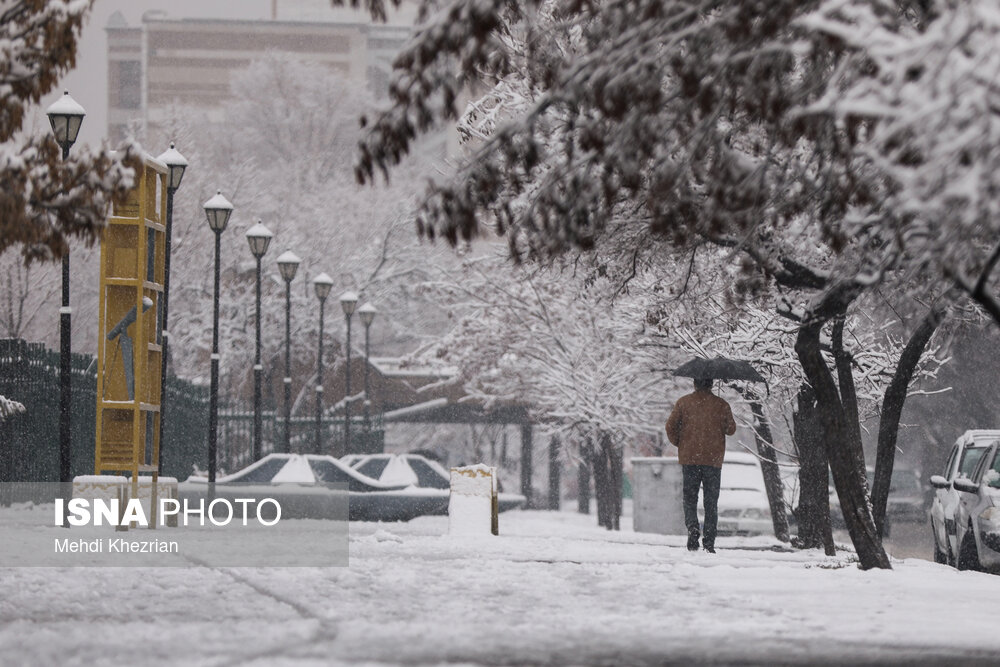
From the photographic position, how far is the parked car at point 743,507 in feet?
85.4

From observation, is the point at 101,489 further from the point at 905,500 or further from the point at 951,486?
the point at 905,500

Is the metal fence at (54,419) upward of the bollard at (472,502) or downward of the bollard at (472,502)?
upward

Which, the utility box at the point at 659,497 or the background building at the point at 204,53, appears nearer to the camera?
the utility box at the point at 659,497

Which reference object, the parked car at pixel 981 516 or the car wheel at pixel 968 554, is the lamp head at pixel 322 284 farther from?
the car wheel at pixel 968 554

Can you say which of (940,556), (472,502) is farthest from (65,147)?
(940,556)

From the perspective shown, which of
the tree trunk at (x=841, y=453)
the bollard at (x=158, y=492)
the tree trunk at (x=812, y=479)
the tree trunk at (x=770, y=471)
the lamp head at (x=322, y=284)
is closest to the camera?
the tree trunk at (x=841, y=453)

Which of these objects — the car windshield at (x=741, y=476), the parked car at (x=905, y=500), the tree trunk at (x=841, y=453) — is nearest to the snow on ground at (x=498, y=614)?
the tree trunk at (x=841, y=453)

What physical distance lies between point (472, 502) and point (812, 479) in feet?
12.6

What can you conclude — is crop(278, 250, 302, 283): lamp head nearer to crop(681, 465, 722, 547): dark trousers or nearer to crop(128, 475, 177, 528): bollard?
crop(128, 475, 177, 528): bollard

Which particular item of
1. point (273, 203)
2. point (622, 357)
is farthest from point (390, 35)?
point (622, 357)

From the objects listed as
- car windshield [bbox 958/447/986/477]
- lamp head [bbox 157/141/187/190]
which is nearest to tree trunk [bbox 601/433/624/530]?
lamp head [bbox 157/141/187/190]

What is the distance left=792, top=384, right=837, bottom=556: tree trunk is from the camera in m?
17.9

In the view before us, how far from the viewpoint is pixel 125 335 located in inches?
657

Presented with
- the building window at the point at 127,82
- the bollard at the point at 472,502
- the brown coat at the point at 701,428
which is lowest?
the bollard at the point at 472,502
